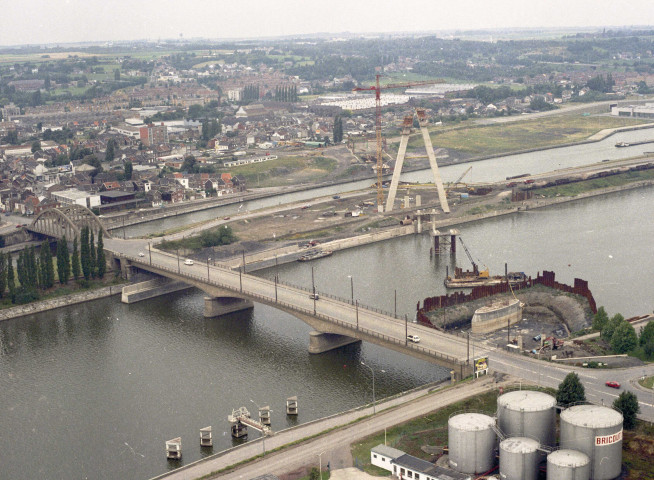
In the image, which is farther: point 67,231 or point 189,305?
point 67,231

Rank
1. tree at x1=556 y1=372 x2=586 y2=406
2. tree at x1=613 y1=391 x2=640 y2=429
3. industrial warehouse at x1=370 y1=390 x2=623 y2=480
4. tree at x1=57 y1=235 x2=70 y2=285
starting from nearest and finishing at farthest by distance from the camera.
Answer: industrial warehouse at x1=370 y1=390 x2=623 y2=480 < tree at x1=613 y1=391 x2=640 y2=429 < tree at x1=556 y1=372 x2=586 y2=406 < tree at x1=57 y1=235 x2=70 y2=285

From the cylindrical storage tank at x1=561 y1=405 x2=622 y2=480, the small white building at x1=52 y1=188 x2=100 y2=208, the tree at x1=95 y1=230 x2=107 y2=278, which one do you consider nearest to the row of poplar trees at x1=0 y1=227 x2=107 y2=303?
the tree at x1=95 y1=230 x2=107 y2=278

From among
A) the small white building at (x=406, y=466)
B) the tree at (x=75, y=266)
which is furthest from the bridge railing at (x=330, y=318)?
the small white building at (x=406, y=466)

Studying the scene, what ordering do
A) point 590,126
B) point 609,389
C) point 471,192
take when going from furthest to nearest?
point 590,126, point 471,192, point 609,389

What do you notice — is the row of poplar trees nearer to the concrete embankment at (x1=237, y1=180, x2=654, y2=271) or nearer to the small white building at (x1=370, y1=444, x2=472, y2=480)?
the concrete embankment at (x1=237, y1=180, x2=654, y2=271)

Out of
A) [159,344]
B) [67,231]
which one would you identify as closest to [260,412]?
[159,344]

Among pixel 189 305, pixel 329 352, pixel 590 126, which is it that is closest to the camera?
pixel 329 352

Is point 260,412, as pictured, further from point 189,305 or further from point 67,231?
point 67,231
